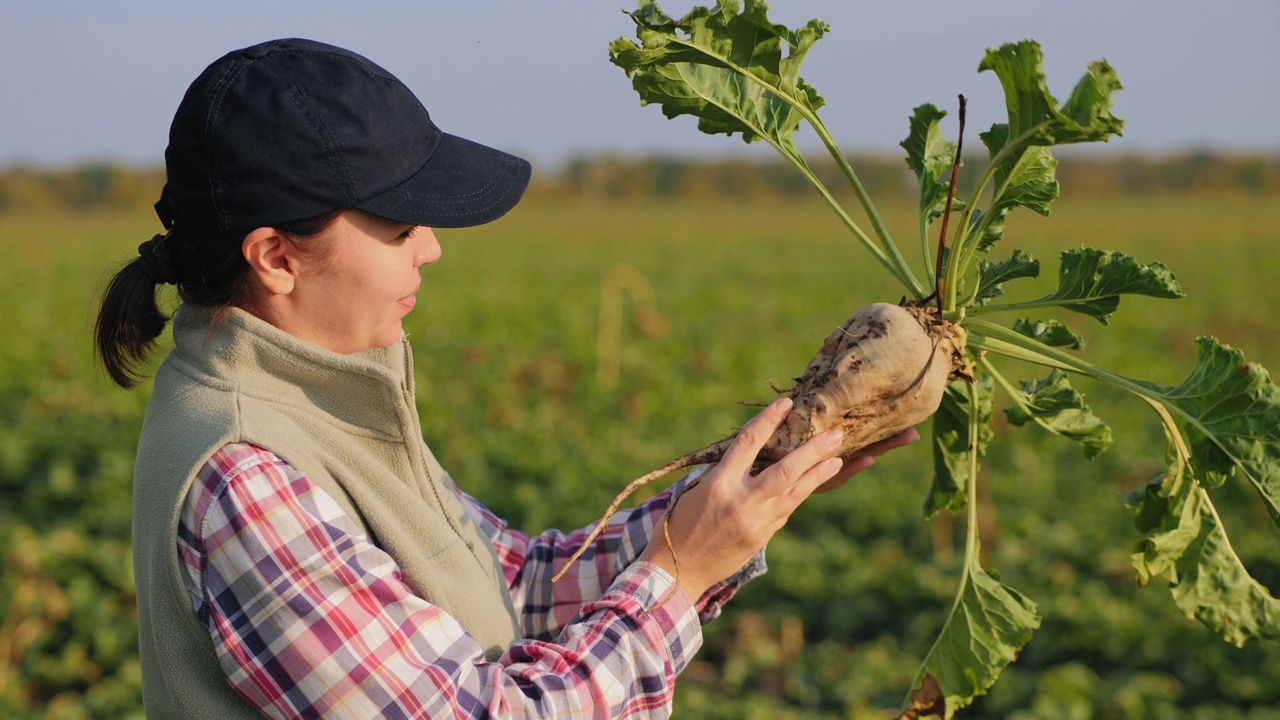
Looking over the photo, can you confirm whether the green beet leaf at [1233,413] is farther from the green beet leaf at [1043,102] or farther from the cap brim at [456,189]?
the cap brim at [456,189]

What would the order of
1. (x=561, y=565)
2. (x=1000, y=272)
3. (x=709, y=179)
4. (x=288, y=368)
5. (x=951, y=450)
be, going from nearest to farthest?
(x=288, y=368), (x=1000, y=272), (x=561, y=565), (x=951, y=450), (x=709, y=179)

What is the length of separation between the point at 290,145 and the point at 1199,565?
168cm

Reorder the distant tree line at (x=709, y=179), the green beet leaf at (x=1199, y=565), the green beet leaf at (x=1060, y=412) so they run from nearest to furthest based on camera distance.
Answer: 1. the green beet leaf at (x=1199, y=565)
2. the green beet leaf at (x=1060, y=412)
3. the distant tree line at (x=709, y=179)

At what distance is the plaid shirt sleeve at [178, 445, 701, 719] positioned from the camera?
133cm

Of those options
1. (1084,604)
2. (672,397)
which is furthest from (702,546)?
(672,397)

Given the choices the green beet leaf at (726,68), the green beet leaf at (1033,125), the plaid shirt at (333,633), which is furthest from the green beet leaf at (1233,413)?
the plaid shirt at (333,633)

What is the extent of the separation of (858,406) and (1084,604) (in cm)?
400

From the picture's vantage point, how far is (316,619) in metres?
1.33

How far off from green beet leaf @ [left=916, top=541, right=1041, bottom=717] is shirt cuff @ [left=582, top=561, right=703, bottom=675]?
60 centimetres

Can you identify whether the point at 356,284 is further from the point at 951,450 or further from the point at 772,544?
the point at 772,544

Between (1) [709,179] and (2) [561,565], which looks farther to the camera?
(1) [709,179]

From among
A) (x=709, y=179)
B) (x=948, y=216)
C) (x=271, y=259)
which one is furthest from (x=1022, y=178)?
(x=709, y=179)

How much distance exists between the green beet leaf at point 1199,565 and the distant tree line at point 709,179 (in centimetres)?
7087

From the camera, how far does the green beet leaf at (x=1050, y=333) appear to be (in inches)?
77.2
